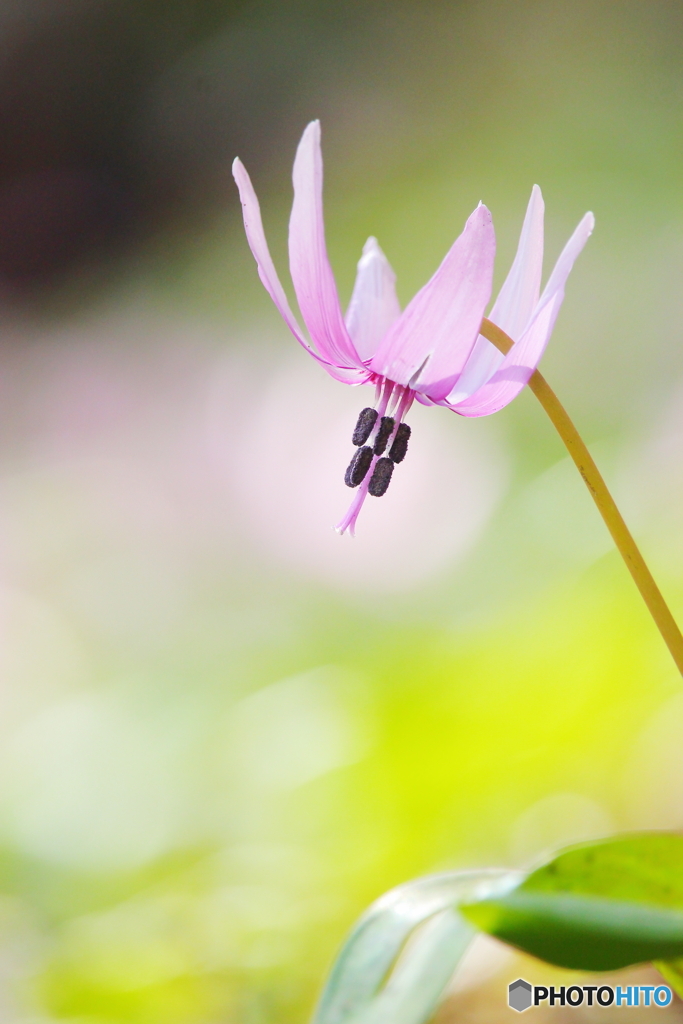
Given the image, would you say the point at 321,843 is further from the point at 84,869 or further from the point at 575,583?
the point at 575,583

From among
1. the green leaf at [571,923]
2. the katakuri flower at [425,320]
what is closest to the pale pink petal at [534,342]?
the katakuri flower at [425,320]

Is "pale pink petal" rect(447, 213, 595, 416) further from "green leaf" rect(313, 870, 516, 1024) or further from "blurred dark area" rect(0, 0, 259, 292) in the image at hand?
"blurred dark area" rect(0, 0, 259, 292)

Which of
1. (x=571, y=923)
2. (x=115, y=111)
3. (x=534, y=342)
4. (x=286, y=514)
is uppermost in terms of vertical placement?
(x=115, y=111)

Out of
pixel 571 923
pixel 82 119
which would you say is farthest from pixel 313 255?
pixel 82 119

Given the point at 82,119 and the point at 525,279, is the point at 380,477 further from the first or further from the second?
the point at 82,119

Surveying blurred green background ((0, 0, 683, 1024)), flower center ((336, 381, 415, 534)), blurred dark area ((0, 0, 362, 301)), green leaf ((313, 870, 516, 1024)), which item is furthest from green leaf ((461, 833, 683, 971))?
blurred dark area ((0, 0, 362, 301))

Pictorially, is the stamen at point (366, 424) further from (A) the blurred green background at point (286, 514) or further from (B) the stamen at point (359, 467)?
(A) the blurred green background at point (286, 514)

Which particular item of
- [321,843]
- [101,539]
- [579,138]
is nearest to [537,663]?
[321,843]
